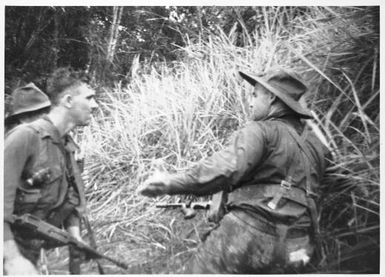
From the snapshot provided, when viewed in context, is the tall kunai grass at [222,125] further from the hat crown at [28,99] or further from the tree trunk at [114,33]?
the hat crown at [28,99]

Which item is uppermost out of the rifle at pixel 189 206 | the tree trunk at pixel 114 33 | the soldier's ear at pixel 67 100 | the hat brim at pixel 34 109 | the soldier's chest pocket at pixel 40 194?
the tree trunk at pixel 114 33

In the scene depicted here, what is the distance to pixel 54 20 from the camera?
3410 millimetres

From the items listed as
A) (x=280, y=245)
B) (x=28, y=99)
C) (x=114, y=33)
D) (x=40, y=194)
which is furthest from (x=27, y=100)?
(x=280, y=245)

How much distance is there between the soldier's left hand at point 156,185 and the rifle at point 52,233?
1.43 ft

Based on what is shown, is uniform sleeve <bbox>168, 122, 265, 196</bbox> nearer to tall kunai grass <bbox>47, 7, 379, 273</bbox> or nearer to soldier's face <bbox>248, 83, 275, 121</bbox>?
soldier's face <bbox>248, 83, 275, 121</bbox>

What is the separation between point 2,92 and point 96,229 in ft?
3.23

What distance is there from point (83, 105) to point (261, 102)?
1031 millimetres

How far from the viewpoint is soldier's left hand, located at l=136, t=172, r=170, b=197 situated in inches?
118

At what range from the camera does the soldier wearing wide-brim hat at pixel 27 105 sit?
10.4 ft

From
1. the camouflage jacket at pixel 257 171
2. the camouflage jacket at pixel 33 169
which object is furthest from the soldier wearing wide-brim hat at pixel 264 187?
the camouflage jacket at pixel 33 169

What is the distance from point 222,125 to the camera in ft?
10.9

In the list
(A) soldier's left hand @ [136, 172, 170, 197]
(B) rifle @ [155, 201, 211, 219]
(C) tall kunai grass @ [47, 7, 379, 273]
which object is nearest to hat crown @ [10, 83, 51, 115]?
(C) tall kunai grass @ [47, 7, 379, 273]
